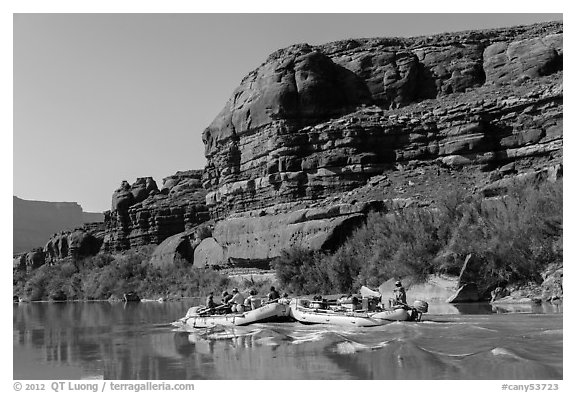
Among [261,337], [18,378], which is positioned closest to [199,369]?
[18,378]

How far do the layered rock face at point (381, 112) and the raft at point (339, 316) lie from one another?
111 ft

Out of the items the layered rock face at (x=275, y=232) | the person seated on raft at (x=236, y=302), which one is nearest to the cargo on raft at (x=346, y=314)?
the person seated on raft at (x=236, y=302)

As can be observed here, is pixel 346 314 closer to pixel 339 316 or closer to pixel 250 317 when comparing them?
pixel 339 316

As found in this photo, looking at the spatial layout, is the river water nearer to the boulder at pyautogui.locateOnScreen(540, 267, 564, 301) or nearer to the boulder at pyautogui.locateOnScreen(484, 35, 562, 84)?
the boulder at pyautogui.locateOnScreen(540, 267, 564, 301)

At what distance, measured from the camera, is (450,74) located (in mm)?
74000

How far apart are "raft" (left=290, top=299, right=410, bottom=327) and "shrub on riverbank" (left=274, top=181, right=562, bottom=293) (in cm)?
1456

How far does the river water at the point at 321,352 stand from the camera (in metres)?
17.3

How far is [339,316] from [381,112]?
46721 millimetres

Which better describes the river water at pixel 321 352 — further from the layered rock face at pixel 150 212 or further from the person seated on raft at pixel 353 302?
the layered rock face at pixel 150 212

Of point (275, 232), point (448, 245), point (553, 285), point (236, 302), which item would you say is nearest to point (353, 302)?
point (236, 302)

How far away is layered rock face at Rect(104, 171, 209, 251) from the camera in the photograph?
102 metres

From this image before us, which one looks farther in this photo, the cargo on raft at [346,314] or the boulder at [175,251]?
the boulder at [175,251]

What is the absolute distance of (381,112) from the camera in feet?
237

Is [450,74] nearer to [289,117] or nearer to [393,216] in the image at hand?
[289,117]
